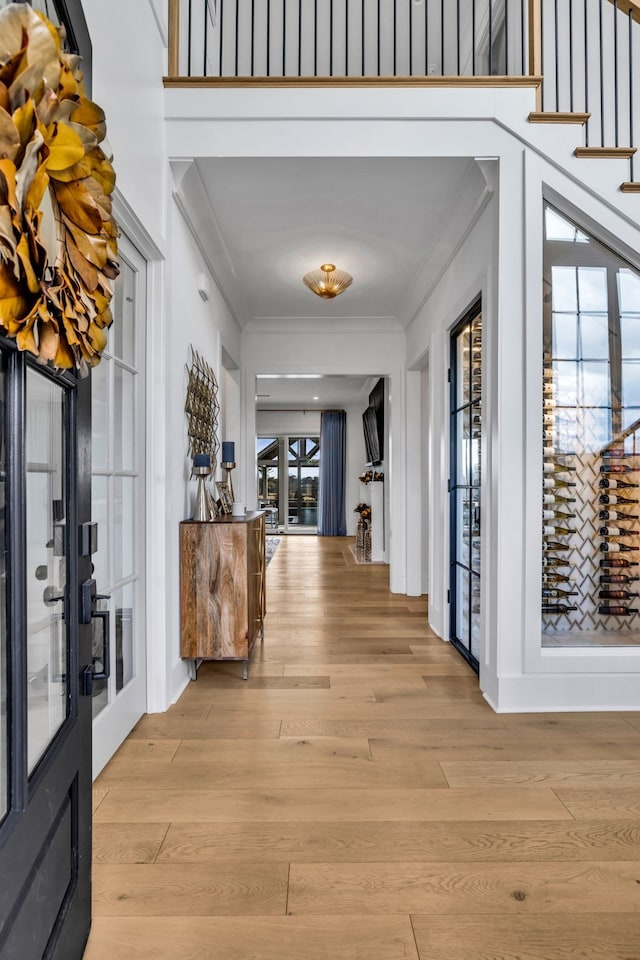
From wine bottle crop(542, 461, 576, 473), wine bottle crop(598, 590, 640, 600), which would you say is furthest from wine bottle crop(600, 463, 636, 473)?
wine bottle crop(598, 590, 640, 600)

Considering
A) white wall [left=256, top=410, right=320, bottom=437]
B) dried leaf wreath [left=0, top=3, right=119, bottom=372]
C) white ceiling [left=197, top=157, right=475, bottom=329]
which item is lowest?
dried leaf wreath [left=0, top=3, right=119, bottom=372]

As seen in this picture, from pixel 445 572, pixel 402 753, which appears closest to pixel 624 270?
pixel 445 572

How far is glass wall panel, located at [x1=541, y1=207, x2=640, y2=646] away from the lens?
111 inches

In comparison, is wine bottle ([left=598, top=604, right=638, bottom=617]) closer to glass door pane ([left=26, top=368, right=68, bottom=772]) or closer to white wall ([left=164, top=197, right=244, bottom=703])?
white wall ([left=164, top=197, right=244, bottom=703])

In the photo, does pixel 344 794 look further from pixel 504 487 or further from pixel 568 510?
pixel 568 510

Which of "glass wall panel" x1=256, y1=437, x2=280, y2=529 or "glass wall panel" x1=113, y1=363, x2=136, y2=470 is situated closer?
"glass wall panel" x1=113, y1=363, x2=136, y2=470

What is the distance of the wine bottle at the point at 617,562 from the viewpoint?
9.30ft

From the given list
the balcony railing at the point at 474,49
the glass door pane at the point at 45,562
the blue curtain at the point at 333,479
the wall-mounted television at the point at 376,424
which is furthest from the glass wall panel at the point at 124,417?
the blue curtain at the point at 333,479

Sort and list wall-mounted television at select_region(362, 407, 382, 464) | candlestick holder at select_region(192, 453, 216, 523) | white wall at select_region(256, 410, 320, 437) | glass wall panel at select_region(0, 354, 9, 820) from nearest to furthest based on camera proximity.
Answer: glass wall panel at select_region(0, 354, 9, 820), candlestick holder at select_region(192, 453, 216, 523), wall-mounted television at select_region(362, 407, 382, 464), white wall at select_region(256, 410, 320, 437)

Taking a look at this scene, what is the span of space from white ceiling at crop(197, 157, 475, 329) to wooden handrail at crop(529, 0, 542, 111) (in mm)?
471

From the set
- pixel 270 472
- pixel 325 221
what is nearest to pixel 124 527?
pixel 325 221

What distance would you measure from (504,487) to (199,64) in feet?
10.3

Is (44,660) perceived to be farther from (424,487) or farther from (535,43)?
(424,487)

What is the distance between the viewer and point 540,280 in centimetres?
275
